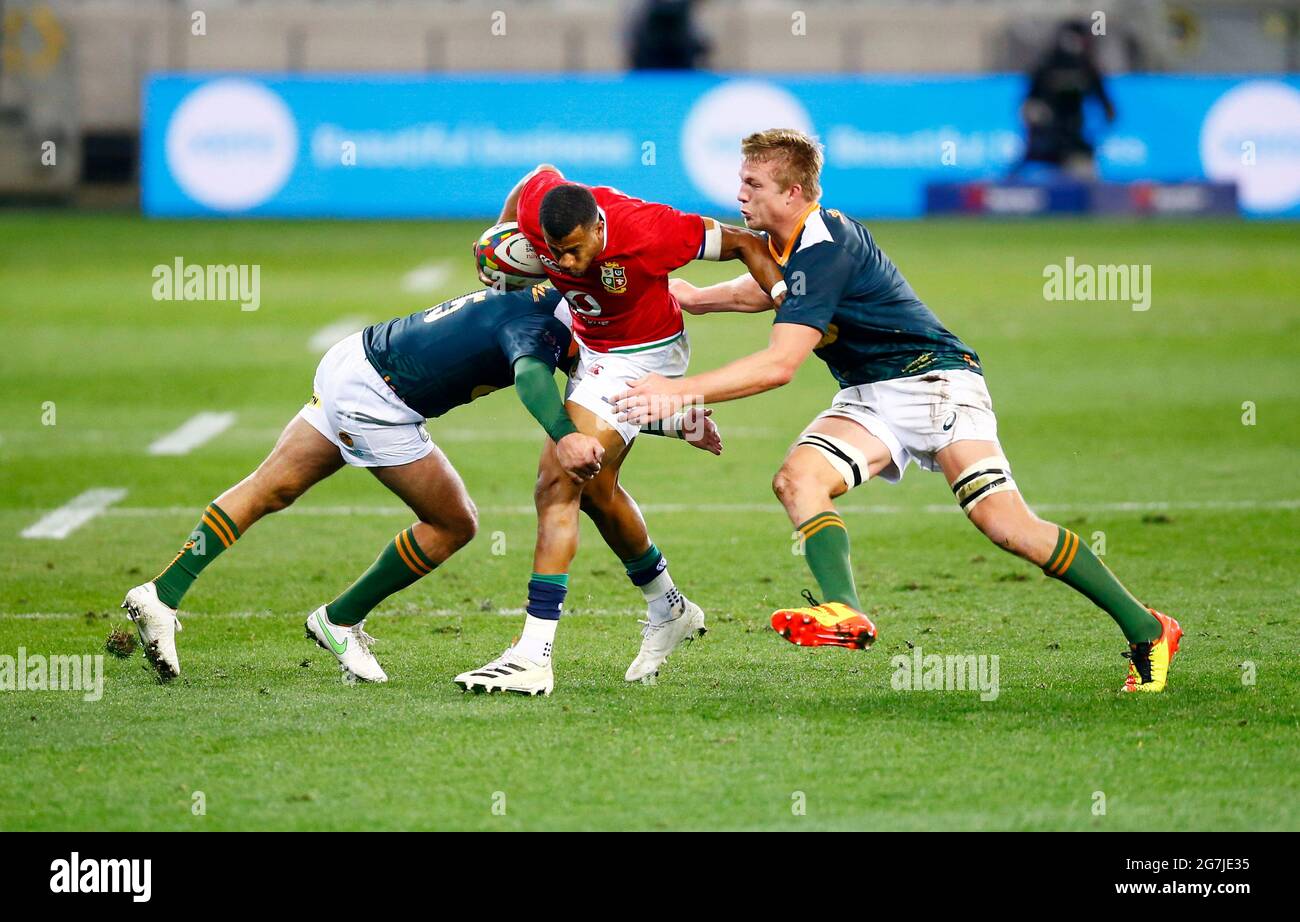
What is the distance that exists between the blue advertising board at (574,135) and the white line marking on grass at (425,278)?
218 inches

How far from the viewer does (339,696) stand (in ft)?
22.1

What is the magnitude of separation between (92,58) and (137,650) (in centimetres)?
2866

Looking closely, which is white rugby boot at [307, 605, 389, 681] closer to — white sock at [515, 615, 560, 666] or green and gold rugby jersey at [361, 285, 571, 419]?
white sock at [515, 615, 560, 666]

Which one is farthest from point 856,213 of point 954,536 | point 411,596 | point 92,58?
point 411,596

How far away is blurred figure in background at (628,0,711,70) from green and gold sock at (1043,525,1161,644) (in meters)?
26.9

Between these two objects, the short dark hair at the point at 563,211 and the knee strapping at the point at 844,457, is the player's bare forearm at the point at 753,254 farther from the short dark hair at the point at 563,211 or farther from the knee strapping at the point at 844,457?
the short dark hair at the point at 563,211

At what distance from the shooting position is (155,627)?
22.4 ft

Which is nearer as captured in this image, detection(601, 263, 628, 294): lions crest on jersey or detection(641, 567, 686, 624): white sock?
detection(601, 263, 628, 294): lions crest on jersey

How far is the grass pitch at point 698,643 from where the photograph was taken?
18.3 feet

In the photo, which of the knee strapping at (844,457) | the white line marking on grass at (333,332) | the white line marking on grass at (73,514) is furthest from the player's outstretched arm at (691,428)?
the white line marking on grass at (333,332)

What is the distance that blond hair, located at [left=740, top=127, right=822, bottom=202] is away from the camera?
6.70 meters

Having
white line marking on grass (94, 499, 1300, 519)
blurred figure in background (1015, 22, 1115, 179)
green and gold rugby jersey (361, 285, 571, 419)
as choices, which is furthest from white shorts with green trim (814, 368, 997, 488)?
blurred figure in background (1015, 22, 1115, 179)
